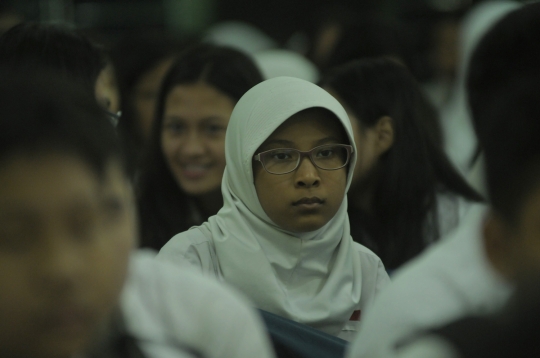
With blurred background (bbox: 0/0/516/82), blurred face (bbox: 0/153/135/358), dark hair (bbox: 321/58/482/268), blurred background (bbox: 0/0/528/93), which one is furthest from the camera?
blurred background (bbox: 0/0/516/82)

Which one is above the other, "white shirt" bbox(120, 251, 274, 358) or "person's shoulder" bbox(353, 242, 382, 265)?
"white shirt" bbox(120, 251, 274, 358)

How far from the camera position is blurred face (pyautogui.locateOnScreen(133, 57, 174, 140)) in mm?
4551

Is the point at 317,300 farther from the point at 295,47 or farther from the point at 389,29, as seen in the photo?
the point at 295,47

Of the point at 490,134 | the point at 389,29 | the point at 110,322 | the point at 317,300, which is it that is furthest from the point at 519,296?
the point at 389,29

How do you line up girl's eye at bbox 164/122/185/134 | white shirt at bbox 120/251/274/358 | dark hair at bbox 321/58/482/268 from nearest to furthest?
white shirt at bbox 120/251/274/358, dark hair at bbox 321/58/482/268, girl's eye at bbox 164/122/185/134

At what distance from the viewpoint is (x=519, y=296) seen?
0.71 metres

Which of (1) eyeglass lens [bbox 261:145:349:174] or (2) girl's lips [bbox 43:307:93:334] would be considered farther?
(1) eyeglass lens [bbox 261:145:349:174]

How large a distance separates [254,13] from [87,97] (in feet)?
28.4

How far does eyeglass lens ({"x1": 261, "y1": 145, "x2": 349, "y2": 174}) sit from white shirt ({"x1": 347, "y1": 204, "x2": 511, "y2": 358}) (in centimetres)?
79

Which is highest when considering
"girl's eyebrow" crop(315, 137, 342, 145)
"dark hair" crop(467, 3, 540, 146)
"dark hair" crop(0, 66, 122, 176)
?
"dark hair" crop(467, 3, 540, 146)

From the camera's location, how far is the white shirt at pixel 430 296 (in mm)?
1382

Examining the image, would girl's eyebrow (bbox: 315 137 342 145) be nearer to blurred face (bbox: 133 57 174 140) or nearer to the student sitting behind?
the student sitting behind

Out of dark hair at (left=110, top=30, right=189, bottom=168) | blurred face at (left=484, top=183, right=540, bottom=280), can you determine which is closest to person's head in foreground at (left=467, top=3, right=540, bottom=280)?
blurred face at (left=484, top=183, right=540, bottom=280)

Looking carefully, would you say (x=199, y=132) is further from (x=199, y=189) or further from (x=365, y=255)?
(x=365, y=255)
